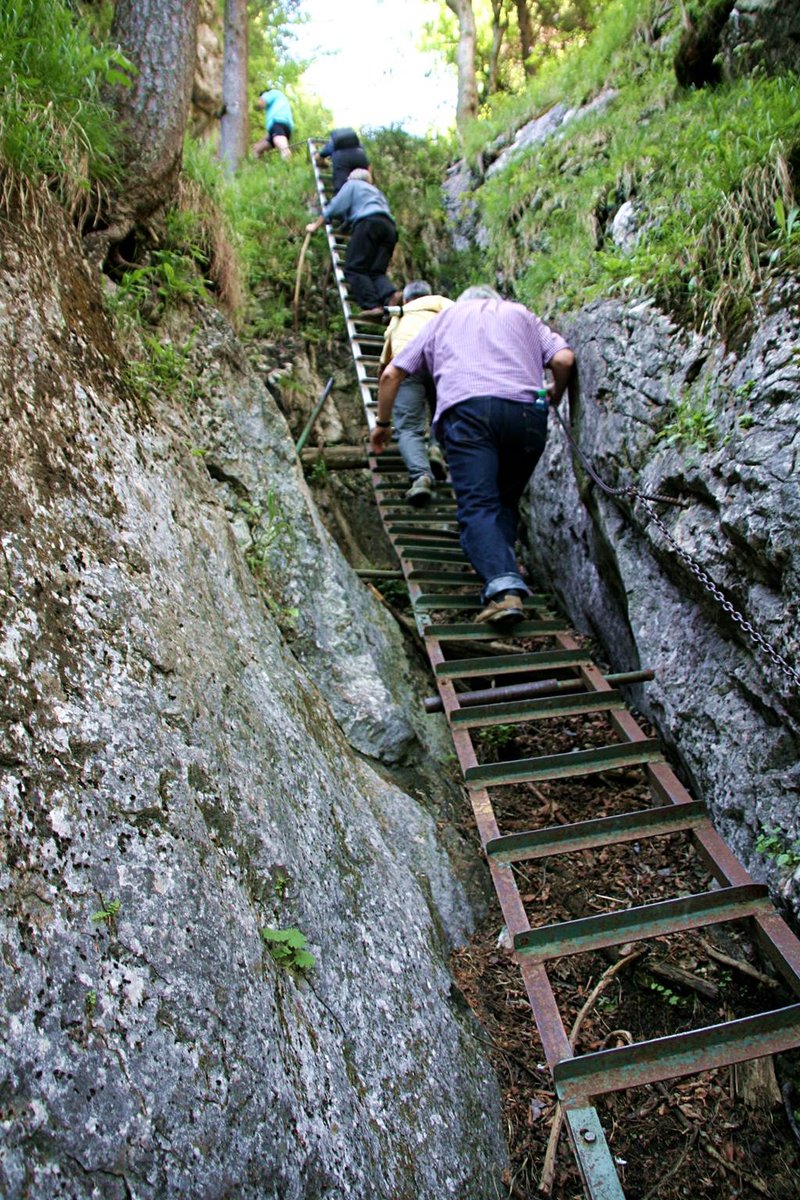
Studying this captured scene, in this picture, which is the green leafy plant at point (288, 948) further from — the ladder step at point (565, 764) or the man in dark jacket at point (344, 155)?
the man in dark jacket at point (344, 155)

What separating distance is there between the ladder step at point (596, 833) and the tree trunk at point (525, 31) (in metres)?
13.5

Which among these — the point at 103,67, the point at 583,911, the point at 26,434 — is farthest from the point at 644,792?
the point at 103,67

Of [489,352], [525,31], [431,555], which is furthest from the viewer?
[525,31]

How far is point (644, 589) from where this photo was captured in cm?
356

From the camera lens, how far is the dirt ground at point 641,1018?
7.19 feet

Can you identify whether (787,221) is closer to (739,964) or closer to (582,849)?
(582,849)

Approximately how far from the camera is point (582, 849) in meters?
2.79

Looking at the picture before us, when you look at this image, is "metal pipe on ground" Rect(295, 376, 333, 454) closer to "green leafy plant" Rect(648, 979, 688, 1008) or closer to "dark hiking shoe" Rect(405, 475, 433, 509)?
"dark hiking shoe" Rect(405, 475, 433, 509)

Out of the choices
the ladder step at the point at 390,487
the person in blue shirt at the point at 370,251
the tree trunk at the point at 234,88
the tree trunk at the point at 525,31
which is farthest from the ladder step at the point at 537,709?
the tree trunk at the point at 525,31

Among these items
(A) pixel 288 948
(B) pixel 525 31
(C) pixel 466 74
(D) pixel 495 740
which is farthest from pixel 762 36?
(B) pixel 525 31

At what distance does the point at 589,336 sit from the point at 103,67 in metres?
2.73

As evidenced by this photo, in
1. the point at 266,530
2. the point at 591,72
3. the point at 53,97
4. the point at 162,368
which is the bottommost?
the point at 266,530

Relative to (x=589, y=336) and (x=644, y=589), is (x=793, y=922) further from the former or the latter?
(x=589, y=336)

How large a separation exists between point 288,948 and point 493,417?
117 inches
